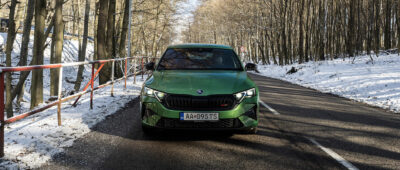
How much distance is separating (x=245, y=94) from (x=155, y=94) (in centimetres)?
133

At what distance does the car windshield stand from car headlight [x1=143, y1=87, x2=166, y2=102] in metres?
1.09

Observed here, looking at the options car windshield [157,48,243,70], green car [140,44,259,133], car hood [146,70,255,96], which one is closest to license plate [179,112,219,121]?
green car [140,44,259,133]

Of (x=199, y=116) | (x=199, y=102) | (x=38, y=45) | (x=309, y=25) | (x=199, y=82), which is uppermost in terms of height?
(x=309, y=25)

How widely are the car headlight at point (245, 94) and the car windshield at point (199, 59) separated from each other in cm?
111

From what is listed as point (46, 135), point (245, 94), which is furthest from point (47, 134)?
point (245, 94)

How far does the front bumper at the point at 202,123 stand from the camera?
4594 millimetres

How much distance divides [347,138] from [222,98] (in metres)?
2.29

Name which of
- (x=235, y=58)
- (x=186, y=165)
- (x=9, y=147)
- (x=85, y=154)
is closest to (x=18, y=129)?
(x=9, y=147)

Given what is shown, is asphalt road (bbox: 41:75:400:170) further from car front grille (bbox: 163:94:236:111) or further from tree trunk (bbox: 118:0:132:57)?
tree trunk (bbox: 118:0:132:57)

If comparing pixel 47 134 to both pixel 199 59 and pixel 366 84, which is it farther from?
pixel 366 84

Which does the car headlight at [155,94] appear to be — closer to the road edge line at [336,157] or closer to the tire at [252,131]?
the tire at [252,131]

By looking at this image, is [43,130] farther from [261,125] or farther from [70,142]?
[261,125]

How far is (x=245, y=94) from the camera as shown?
484 centimetres

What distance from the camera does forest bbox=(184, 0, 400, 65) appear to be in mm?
26344
